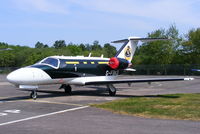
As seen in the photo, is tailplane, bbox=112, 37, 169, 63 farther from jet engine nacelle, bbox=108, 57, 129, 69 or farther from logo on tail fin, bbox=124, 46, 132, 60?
jet engine nacelle, bbox=108, 57, 129, 69

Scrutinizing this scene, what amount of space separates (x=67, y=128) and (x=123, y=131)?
1.67 m

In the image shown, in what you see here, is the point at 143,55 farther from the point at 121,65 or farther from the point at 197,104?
the point at 197,104

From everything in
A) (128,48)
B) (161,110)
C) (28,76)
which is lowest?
(161,110)

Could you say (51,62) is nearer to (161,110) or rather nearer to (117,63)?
(117,63)

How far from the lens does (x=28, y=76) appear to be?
54.6 ft

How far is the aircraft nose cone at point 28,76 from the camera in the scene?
1623 centimetres

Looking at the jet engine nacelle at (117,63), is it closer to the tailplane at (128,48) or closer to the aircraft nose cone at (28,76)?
the tailplane at (128,48)

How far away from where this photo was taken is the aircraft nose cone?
53.3ft

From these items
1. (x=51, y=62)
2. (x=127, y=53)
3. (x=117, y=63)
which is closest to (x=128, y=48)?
(x=127, y=53)

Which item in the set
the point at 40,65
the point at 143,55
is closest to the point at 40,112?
the point at 40,65

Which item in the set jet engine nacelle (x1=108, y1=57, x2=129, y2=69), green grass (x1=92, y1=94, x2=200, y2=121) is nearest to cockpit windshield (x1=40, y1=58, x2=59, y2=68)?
jet engine nacelle (x1=108, y1=57, x2=129, y2=69)

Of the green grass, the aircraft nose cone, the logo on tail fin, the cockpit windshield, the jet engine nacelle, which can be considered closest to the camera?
the green grass

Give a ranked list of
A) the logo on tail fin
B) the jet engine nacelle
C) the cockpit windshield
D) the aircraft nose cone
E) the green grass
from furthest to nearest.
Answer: the logo on tail fin < the jet engine nacelle < the cockpit windshield < the aircraft nose cone < the green grass

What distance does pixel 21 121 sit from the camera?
10.3 metres
